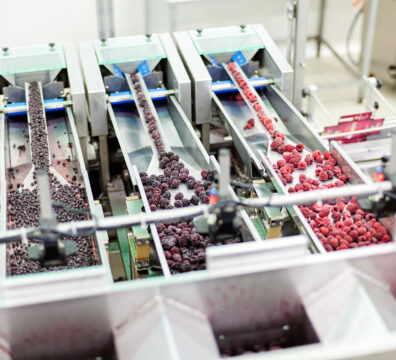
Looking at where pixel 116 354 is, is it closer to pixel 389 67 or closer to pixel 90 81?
pixel 90 81

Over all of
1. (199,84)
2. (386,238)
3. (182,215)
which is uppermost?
(199,84)

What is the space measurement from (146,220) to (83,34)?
5.07 meters

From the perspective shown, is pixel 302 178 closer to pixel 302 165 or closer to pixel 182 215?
pixel 302 165

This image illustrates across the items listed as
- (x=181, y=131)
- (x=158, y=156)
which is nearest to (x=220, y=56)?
(x=181, y=131)

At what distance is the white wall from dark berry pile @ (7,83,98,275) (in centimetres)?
301

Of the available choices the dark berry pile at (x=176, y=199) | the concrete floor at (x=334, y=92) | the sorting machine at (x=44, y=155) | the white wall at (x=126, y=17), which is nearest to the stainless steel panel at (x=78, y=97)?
the sorting machine at (x=44, y=155)

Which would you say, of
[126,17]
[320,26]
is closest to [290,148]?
[126,17]

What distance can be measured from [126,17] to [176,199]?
4040 millimetres

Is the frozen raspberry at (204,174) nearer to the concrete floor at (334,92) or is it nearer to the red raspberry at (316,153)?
the red raspberry at (316,153)

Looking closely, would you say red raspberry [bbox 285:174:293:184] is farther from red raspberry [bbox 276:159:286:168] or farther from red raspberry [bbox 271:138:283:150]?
red raspberry [bbox 271:138:283:150]

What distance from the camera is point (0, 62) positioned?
14.3 ft

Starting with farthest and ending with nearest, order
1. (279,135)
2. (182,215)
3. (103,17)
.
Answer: (103,17)
(279,135)
(182,215)

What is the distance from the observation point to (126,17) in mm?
7008

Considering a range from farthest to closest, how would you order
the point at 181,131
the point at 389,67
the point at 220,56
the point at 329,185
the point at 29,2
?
1. the point at 29,2
2. the point at 389,67
3. the point at 220,56
4. the point at 181,131
5. the point at 329,185
